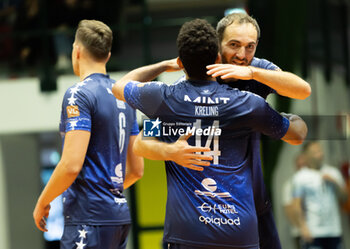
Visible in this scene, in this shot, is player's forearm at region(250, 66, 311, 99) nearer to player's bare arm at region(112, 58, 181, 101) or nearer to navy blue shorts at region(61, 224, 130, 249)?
player's bare arm at region(112, 58, 181, 101)

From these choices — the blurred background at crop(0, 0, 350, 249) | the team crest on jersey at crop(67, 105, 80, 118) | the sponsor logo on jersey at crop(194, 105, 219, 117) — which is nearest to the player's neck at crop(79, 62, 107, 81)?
the team crest on jersey at crop(67, 105, 80, 118)

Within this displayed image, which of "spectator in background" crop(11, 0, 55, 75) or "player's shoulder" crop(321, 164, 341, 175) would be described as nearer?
"player's shoulder" crop(321, 164, 341, 175)

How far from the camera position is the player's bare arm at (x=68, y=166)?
3383mm

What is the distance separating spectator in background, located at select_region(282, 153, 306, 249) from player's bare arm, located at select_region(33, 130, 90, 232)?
4.50 meters

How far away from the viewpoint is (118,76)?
27.0 ft

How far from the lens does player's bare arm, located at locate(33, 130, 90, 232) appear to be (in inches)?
133

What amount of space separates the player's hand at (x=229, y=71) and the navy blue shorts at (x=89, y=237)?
4.04ft

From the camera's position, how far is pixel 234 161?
288 centimetres

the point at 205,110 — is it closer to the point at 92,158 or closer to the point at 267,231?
the point at 267,231

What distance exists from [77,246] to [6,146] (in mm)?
6154

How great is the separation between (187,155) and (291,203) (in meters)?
4.95

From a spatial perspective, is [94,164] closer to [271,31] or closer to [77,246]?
[77,246]

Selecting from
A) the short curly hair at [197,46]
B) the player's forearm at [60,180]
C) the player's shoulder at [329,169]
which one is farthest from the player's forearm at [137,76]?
the player's shoulder at [329,169]

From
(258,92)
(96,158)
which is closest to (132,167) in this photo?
(96,158)
